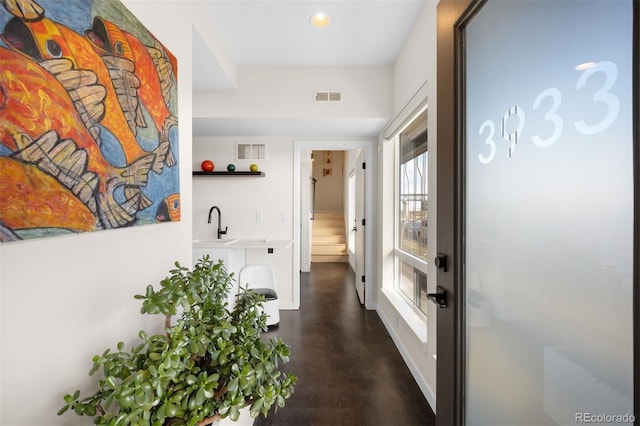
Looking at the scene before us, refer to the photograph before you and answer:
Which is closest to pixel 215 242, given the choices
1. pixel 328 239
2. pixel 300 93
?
pixel 300 93

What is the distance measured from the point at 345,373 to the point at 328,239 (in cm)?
510

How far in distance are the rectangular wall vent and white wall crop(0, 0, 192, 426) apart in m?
2.29

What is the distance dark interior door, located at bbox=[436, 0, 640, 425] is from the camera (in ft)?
2.14

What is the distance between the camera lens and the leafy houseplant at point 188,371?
0.74 metres

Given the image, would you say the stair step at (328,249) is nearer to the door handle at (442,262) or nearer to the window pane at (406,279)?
the window pane at (406,279)

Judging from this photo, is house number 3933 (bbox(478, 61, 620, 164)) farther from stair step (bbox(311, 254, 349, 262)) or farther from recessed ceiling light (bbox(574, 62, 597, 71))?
stair step (bbox(311, 254, 349, 262))

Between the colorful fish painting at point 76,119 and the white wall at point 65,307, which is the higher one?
the colorful fish painting at point 76,119

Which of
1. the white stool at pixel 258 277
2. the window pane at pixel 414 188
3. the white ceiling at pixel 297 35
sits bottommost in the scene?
the white stool at pixel 258 277

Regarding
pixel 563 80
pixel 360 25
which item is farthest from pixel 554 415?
pixel 360 25

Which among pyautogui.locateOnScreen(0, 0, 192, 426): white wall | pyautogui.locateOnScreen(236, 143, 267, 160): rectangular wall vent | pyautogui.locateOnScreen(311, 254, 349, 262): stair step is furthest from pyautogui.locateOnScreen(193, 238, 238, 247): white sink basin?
pyautogui.locateOnScreen(311, 254, 349, 262): stair step

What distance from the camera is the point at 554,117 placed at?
0.80m

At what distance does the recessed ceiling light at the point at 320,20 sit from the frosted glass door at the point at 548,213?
1.30 meters

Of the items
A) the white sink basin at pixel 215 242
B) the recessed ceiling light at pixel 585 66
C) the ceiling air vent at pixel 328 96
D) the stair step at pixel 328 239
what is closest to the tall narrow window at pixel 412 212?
the ceiling air vent at pixel 328 96

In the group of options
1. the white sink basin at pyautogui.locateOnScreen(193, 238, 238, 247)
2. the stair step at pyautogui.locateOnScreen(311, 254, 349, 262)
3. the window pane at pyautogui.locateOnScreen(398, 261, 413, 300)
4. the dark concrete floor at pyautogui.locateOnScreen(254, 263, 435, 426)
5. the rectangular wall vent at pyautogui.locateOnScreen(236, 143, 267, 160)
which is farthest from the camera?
the stair step at pyautogui.locateOnScreen(311, 254, 349, 262)
